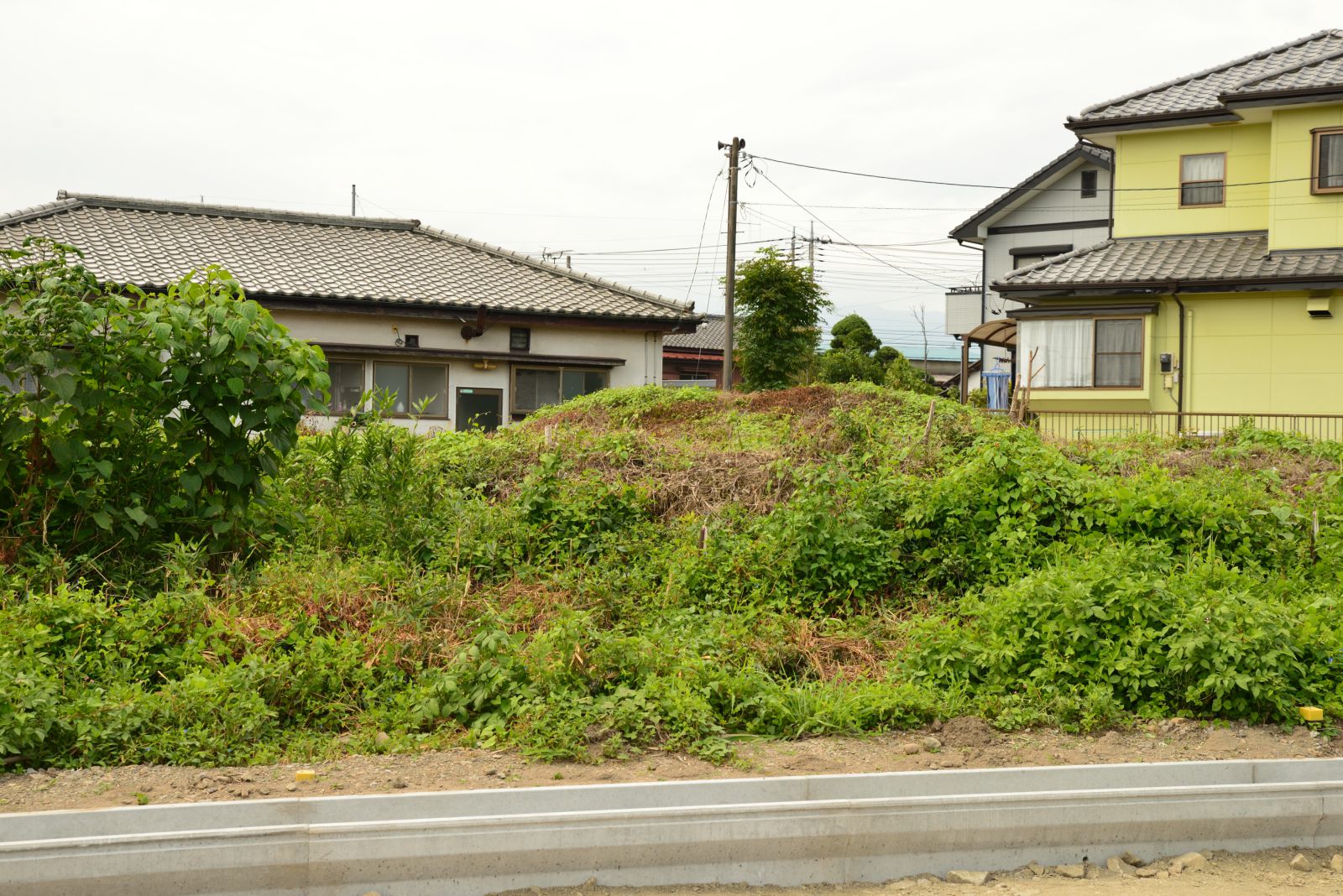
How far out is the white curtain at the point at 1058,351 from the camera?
18141mm

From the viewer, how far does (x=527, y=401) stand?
62.8ft

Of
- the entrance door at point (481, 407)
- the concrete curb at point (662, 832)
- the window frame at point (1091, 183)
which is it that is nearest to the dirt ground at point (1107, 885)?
the concrete curb at point (662, 832)

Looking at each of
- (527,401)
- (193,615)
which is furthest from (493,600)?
(527,401)

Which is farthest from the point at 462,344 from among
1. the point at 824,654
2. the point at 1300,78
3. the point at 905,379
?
the point at 905,379

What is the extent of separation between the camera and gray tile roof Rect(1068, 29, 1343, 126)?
18.8m

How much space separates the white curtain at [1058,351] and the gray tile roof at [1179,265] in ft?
2.71

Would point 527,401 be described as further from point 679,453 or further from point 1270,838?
point 1270,838

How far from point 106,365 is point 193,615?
180cm

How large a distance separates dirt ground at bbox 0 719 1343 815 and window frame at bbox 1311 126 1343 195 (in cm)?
1404

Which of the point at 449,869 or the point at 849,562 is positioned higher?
the point at 849,562

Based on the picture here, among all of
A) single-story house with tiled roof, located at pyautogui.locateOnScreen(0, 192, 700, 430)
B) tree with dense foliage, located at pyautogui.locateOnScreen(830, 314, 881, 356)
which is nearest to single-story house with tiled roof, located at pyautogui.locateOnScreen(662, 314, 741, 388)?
tree with dense foliage, located at pyautogui.locateOnScreen(830, 314, 881, 356)

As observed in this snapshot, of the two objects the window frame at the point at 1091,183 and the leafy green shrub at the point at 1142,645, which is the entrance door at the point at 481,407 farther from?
the window frame at the point at 1091,183

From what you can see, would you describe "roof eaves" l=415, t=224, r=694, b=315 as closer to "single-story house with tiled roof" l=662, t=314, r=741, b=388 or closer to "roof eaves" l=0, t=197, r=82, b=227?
"roof eaves" l=0, t=197, r=82, b=227

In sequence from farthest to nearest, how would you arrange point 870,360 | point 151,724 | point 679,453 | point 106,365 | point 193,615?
point 870,360
point 679,453
point 106,365
point 193,615
point 151,724
